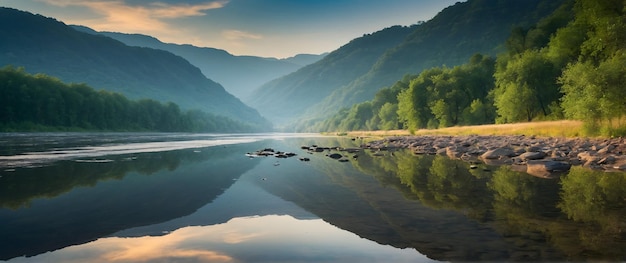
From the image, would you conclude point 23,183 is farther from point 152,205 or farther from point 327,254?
point 327,254

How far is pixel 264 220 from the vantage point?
10.7 m

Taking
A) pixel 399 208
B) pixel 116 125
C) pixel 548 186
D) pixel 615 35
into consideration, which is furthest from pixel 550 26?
pixel 116 125

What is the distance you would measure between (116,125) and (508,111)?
423 feet

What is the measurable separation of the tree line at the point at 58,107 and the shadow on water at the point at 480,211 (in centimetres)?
11396

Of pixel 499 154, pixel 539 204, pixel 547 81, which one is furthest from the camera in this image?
pixel 547 81

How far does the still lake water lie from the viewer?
7.46 meters

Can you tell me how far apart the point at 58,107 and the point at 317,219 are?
129 metres

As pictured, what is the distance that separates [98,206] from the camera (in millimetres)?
12344

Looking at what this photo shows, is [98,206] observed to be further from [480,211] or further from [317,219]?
[480,211]

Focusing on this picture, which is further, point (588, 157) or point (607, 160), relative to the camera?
point (588, 157)

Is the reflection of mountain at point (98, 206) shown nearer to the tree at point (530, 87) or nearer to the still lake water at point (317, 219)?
the still lake water at point (317, 219)

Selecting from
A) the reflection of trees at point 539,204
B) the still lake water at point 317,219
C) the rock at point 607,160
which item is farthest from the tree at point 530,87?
the still lake water at point 317,219

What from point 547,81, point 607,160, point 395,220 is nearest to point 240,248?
point 395,220

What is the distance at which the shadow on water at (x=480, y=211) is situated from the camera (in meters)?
7.52
